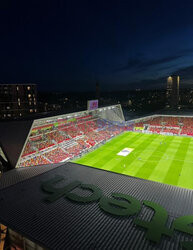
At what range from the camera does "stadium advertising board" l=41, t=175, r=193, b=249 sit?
8930 mm

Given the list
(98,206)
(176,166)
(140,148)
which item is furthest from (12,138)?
(140,148)

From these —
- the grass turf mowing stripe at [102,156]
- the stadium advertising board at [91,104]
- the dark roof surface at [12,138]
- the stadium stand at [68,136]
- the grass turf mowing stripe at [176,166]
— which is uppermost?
the stadium advertising board at [91,104]

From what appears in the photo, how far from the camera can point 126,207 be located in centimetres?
1088

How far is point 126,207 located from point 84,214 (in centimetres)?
244

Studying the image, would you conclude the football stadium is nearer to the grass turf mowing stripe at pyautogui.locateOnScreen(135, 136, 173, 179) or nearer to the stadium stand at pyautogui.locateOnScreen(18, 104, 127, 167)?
the grass turf mowing stripe at pyautogui.locateOnScreen(135, 136, 173, 179)

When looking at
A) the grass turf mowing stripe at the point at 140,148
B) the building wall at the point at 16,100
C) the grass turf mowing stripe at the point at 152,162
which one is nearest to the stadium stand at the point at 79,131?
the grass turf mowing stripe at the point at 140,148

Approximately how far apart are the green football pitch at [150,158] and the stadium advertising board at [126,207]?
11147 mm

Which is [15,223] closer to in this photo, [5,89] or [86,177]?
[86,177]

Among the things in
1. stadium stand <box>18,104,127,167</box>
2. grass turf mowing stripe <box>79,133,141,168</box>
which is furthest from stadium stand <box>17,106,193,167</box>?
grass turf mowing stripe <box>79,133,141,168</box>

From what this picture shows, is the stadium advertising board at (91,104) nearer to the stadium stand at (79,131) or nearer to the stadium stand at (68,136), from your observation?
the stadium stand at (79,131)

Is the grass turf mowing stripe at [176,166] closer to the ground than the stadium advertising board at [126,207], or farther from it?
closer to the ground

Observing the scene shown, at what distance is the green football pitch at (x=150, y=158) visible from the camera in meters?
23.0

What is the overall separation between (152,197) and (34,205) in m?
7.34

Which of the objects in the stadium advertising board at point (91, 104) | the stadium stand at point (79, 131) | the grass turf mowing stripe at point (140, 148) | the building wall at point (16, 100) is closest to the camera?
the grass turf mowing stripe at point (140, 148)
